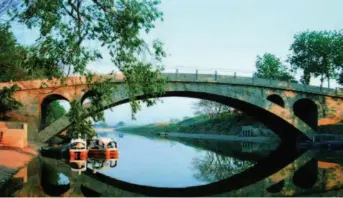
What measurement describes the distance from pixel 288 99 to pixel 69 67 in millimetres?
46857

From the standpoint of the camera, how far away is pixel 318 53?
66.4 metres

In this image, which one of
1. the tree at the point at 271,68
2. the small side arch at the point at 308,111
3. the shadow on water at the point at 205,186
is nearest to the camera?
the shadow on water at the point at 205,186

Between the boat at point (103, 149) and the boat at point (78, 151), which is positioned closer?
the boat at point (78, 151)

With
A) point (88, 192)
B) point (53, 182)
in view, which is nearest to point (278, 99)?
point (53, 182)

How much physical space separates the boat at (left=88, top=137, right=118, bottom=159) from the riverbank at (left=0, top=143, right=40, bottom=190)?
5.37 metres

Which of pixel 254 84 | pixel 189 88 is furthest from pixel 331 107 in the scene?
pixel 189 88

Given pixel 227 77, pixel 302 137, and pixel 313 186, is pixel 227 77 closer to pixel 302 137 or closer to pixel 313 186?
pixel 302 137

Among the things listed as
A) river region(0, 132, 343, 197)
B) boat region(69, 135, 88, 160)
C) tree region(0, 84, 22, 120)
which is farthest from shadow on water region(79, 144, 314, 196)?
tree region(0, 84, 22, 120)

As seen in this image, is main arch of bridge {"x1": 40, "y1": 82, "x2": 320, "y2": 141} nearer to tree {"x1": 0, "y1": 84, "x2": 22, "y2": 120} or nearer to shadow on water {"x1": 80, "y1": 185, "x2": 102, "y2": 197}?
tree {"x1": 0, "y1": 84, "x2": 22, "y2": 120}

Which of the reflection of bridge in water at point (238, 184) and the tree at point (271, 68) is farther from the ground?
the tree at point (271, 68)

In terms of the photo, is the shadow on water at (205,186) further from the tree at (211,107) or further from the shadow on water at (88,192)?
the tree at (211,107)

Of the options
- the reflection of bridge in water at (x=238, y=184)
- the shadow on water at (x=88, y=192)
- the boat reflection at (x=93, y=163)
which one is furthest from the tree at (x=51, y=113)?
the shadow on water at (x=88, y=192)

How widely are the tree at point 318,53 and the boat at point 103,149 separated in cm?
4539

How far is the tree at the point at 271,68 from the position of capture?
8194cm
